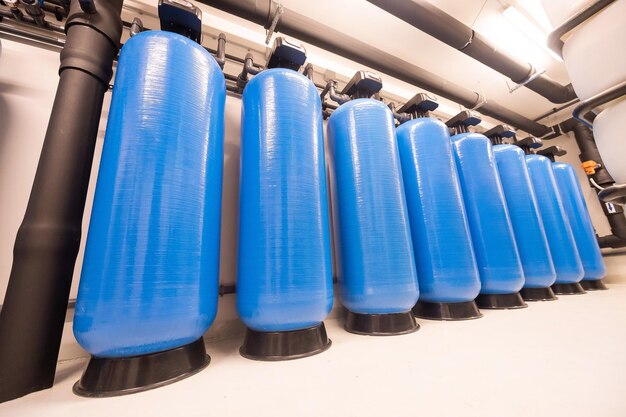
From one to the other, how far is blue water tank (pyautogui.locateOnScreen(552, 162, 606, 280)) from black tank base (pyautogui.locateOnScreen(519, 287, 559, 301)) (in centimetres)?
56

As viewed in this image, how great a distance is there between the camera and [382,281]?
2.27 ft

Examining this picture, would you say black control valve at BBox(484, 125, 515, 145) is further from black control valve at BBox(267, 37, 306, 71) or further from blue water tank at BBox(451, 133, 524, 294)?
black control valve at BBox(267, 37, 306, 71)

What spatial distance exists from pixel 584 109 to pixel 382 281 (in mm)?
547

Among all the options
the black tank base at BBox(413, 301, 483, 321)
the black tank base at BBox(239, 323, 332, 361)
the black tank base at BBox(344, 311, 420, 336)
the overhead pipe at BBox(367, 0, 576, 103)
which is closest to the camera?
the black tank base at BBox(239, 323, 332, 361)

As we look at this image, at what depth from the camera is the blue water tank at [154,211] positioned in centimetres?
42

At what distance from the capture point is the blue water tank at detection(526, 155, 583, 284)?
1.23 m

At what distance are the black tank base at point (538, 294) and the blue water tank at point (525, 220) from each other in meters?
0.03

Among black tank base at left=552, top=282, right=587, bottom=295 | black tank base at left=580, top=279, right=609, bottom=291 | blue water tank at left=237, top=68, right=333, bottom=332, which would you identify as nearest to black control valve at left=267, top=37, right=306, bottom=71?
blue water tank at left=237, top=68, right=333, bottom=332

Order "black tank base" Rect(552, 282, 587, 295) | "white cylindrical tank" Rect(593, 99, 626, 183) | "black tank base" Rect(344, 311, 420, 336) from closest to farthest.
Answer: "white cylindrical tank" Rect(593, 99, 626, 183) < "black tank base" Rect(344, 311, 420, 336) < "black tank base" Rect(552, 282, 587, 295)

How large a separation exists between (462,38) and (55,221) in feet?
5.16

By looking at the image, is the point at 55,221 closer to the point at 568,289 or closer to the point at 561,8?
the point at 561,8

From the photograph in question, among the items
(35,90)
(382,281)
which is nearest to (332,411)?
(382,281)

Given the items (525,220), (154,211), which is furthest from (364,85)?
(525,220)

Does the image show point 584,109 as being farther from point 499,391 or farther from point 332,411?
point 332,411
